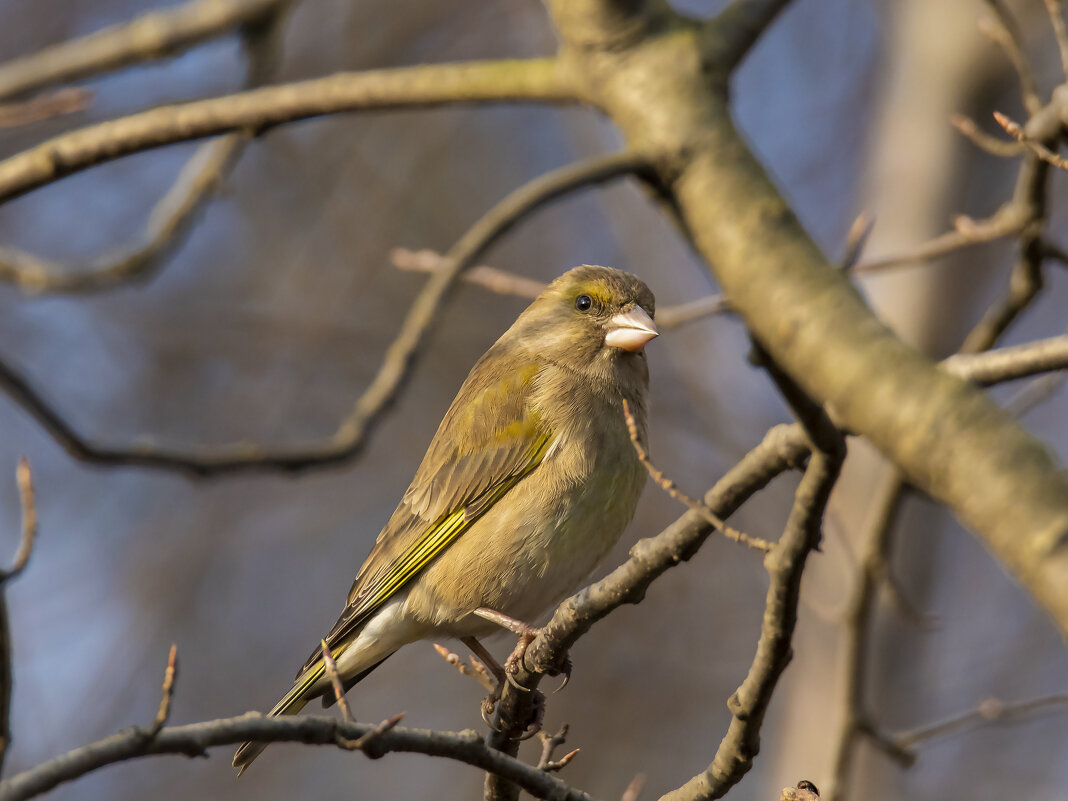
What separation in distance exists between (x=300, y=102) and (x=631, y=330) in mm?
1646

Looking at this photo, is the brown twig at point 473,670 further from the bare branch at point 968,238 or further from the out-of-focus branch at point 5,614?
the bare branch at point 968,238

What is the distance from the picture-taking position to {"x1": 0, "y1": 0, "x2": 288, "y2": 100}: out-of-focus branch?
5.53 metres

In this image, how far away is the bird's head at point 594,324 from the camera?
510cm

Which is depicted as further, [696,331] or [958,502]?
[696,331]

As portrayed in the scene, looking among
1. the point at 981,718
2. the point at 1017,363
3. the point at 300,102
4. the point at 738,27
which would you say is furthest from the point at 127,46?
the point at 981,718

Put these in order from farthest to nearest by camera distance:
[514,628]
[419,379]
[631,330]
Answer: [419,379], [631,330], [514,628]

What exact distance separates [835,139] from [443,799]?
7675mm

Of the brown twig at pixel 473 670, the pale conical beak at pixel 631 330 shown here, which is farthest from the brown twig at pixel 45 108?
the brown twig at pixel 473 670

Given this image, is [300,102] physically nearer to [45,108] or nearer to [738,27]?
[45,108]

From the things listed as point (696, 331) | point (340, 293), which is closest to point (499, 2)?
point (340, 293)

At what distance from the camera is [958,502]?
235cm

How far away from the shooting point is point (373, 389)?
3904 mm

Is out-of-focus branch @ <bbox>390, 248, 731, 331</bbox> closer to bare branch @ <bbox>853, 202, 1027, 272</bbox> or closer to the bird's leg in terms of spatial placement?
bare branch @ <bbox>853, 202, 1027, 272</bbox>

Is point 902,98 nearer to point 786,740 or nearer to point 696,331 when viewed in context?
point 696,331
